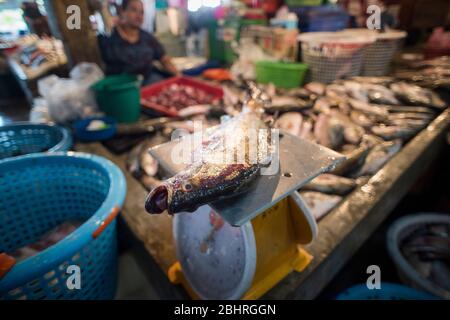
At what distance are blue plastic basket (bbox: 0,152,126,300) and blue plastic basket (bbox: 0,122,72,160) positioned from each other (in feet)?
2.52

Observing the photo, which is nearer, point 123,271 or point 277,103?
point 123,271

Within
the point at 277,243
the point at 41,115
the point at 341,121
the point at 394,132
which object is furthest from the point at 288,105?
the point at 41,115

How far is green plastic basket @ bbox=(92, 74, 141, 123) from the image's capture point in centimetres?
326

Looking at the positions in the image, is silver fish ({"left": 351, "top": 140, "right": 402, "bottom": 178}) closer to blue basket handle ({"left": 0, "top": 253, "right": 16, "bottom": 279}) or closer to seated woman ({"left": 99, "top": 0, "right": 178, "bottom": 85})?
blue basket handle ({"left": 0, "top": 253, "right": 16, "bottom": 279})

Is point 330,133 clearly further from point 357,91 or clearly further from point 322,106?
point 357,91

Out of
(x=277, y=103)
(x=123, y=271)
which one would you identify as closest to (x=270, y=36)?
(x=277, y=103)

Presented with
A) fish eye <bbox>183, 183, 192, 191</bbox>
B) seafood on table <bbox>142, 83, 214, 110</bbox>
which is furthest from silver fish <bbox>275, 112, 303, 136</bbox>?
fish eye <bbox>183, 183, 192, 191</bbox>

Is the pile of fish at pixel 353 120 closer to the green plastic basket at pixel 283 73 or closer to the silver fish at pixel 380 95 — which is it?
the silver fish at pixel 380 95

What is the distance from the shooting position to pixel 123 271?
2.22m

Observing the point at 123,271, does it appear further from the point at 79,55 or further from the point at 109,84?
the point at 79,55

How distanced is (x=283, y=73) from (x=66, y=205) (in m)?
3.95

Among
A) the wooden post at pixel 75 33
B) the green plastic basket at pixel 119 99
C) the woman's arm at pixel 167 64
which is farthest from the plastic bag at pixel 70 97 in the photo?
the woman's arm at pixel 167 64
